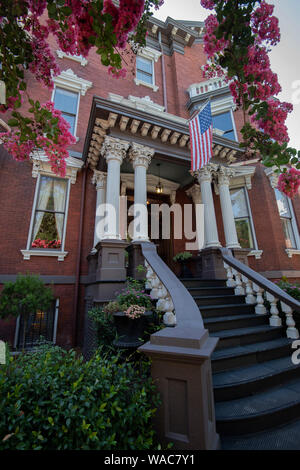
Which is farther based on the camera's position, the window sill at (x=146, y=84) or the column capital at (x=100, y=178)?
the window sill at (x=146, y=84)

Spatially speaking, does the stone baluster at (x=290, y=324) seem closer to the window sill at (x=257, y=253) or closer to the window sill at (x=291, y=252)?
the window sill at (x=257, y=253)

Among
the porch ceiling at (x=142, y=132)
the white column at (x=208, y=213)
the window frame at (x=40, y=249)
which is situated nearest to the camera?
the porch ceiling at (x=142, y=132)

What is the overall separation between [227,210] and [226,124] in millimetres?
5676

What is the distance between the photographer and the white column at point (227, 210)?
7.09 m

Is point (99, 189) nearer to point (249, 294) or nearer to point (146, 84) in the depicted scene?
point (249, 294)

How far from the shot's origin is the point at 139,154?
604cm

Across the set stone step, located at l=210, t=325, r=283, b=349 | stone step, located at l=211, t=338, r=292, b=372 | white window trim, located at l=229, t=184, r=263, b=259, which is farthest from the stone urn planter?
white window trim, located at l=229, t=184, r=263, b=259

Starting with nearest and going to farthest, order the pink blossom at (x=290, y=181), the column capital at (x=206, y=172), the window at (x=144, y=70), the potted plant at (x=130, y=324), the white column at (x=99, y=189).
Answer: the pink blossom at (x=290, y=181) → the potted plant at (x=130, y=324) → the column capital at (x=206, y=172) → the white column at (x=99, y=189) → the window at (x=144, y=70)

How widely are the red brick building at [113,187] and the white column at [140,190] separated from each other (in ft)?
0.13

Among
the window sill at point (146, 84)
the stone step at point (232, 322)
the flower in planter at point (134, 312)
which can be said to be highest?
the window sill at point (146, 84)

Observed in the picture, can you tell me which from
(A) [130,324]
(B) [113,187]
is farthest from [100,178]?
(A) [130,324]

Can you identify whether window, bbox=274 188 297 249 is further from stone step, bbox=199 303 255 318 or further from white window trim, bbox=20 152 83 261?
white window trim, bbox=20 152 83 261

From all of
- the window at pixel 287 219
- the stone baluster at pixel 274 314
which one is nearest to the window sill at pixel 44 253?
the stone baluster at pixel 274 314
